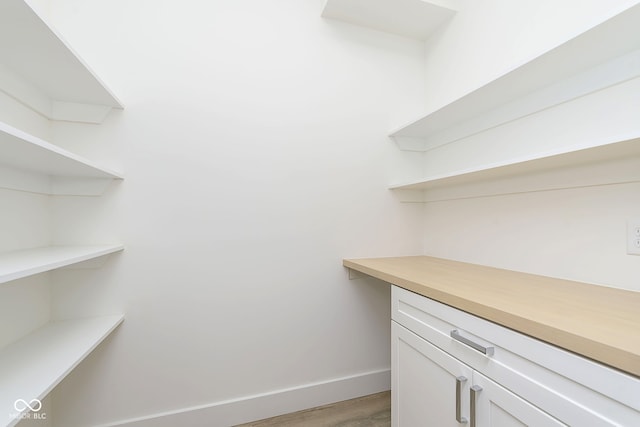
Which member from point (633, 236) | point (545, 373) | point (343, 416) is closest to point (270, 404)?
point (343, 416)

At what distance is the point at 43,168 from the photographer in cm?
108

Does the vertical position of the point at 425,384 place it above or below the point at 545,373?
below

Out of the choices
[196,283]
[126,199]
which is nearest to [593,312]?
[196,283]

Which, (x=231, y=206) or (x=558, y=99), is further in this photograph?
(x=231, y=206)

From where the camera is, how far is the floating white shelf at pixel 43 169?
0.71m

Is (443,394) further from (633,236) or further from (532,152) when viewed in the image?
(532,152)

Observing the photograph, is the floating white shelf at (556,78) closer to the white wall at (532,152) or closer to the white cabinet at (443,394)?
the white wall at (532,152)

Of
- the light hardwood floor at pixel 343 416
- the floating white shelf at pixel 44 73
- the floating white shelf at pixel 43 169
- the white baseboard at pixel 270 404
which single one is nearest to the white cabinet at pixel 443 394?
the light hardwood floor at pixel 343 416

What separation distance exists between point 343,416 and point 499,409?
1.07 meters

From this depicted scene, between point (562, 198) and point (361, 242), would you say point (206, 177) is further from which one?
point (562, 198)

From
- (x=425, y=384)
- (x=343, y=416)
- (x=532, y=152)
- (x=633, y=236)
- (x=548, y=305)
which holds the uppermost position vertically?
(x=532, y=152)

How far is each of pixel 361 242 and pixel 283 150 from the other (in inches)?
29.6

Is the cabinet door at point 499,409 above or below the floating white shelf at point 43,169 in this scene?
below

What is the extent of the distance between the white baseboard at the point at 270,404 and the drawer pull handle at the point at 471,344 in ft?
3.51
